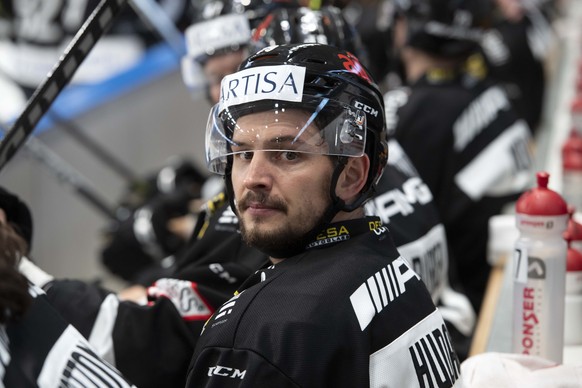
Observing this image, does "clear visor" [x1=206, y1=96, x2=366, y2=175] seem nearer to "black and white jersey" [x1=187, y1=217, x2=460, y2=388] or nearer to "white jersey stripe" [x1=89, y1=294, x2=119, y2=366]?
"black and white jersey" [x1=187, y1=217, x2=460, y2=388]

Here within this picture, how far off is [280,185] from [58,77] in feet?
1.64

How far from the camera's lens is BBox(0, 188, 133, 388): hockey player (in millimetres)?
1242

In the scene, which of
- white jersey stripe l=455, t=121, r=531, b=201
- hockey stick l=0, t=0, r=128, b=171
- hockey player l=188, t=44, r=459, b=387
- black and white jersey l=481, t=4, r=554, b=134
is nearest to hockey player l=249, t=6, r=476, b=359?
hockey player l=188, t=44, r=459, b=387

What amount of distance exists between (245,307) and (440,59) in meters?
2.13

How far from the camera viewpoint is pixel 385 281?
144 cm

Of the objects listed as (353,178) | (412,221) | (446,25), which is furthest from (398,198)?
(446,25)

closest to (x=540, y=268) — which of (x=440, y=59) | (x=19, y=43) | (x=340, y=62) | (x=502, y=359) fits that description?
(x=502, y=359)

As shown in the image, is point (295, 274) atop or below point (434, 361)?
atop

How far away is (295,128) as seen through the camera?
1501 millimetres

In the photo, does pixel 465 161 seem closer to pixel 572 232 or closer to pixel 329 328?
pixel 572 232

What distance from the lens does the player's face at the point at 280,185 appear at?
58.7 inches

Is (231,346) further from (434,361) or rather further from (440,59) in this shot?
(440,59)

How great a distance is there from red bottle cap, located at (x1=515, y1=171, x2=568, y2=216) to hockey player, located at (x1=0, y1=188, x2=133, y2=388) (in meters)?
0.80

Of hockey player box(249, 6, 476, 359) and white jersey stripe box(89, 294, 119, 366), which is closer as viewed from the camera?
white jersey stripe box(89, 294, 119, 366)
